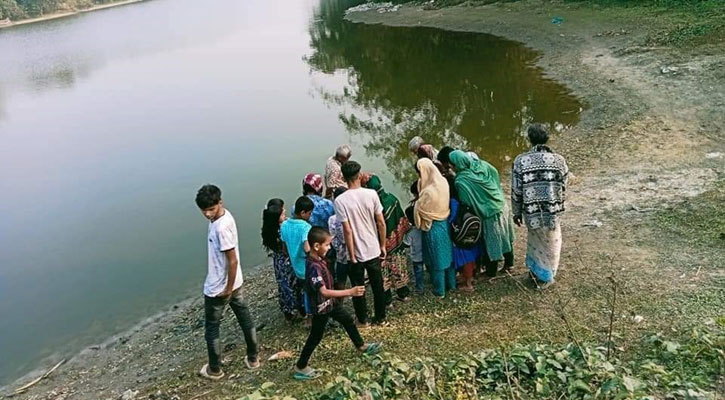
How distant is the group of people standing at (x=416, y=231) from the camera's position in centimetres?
461

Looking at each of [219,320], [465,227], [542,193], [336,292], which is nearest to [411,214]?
[465,227]

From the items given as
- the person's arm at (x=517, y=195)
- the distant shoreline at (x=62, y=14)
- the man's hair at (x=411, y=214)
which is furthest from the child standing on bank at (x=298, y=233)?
the distant shoreline at (x=62, y=14)

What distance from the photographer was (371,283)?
4926 mm

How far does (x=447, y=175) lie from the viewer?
5270mm

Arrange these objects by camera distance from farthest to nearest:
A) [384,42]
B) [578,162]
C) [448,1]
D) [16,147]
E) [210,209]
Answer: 1. [448,1]
2. [384,42]
3. [16,147]
4. [578,162]
5. [210,209]

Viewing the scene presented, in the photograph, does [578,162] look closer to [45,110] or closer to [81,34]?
[45,110]

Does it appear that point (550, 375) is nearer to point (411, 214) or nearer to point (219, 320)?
point (411, 214)

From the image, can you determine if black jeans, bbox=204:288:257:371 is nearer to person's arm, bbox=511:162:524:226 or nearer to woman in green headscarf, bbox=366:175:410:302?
woman in green headscarf, bbox=366:175:410:302

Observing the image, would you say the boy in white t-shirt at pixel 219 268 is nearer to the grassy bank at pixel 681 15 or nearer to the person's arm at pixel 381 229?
the person's arm at pixel 381 229

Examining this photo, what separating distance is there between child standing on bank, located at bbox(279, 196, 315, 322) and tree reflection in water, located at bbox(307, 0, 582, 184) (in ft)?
18.6

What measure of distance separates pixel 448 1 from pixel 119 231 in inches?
874

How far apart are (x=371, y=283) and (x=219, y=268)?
129cm

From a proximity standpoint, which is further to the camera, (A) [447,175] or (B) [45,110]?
(B) [45,110]

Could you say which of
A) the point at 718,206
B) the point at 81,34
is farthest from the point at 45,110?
the point at 81,34
